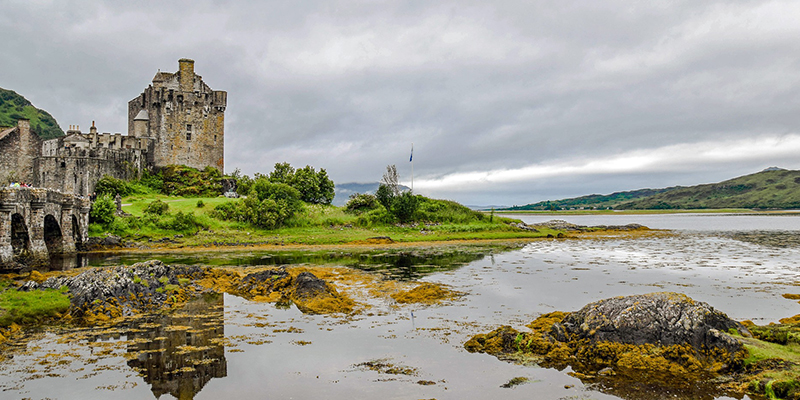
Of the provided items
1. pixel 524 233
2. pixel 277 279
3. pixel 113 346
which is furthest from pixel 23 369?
pixel 524 233

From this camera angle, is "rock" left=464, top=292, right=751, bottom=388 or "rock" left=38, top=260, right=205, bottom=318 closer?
"rock" left=464, top=292, right=751, bottom=388

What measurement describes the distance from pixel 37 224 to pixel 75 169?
102 ft

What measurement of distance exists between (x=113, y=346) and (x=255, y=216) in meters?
37.4

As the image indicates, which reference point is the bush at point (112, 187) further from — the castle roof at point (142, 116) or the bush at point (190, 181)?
the castle roof at point (142, 116)

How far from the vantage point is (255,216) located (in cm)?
4859

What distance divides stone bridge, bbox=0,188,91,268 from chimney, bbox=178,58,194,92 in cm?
3437

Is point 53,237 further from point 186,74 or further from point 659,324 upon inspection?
point 659,324

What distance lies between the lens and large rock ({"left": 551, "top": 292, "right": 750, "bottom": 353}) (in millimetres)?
10336

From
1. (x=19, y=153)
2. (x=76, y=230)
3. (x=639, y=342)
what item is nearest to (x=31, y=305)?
(x=639, y=342)

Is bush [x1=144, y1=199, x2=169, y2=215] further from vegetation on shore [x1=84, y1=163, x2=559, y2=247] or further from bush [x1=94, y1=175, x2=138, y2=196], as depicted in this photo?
bush [x1=94, y1=175, x2=138, y2=196]

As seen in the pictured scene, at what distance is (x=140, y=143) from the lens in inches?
2606

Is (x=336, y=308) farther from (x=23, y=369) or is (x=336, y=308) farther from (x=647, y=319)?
(x=647, y=319)

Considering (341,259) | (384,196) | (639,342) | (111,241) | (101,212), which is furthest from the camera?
(384,196)

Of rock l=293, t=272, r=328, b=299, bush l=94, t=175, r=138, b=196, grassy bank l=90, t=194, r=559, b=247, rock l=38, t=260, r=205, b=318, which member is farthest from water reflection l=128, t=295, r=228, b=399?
bush l=94, t=175, r=138, b=196
